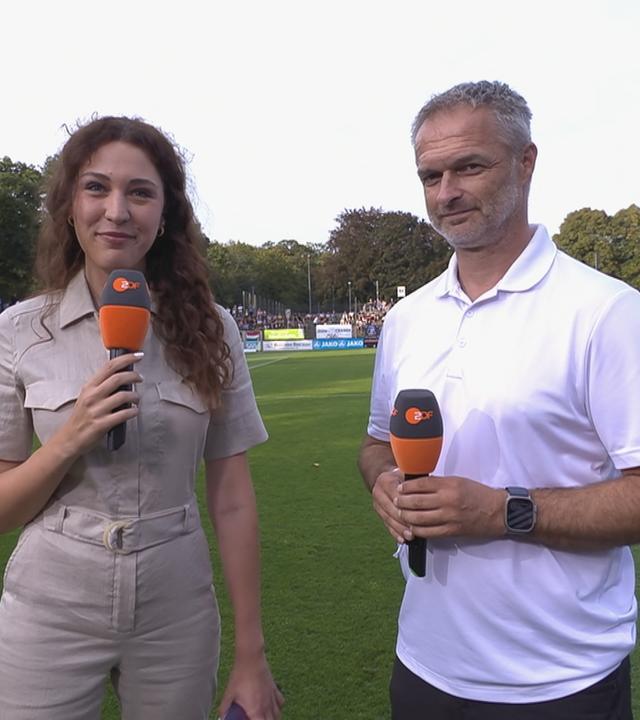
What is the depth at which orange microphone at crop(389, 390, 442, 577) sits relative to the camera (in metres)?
1.79

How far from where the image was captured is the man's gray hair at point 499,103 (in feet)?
6.59

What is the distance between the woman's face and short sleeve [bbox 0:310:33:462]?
1.08ft

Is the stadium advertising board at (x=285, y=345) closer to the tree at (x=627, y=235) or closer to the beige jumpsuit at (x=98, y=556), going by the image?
the tree at (x=627, y=235)

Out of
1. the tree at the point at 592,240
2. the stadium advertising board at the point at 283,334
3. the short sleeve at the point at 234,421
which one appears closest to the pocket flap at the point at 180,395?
the short sleeve at the point at 234,421

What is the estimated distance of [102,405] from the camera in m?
1.77

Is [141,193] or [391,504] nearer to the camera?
[391,504]

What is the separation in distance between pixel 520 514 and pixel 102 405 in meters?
A: 1.05

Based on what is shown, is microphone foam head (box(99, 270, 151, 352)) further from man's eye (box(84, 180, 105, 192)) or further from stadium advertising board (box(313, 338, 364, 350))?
stadium advertising board (box(313, 338, 364, 350))

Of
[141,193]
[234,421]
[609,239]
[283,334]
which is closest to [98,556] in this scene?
[234,421]

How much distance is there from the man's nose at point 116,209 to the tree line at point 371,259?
5981 cm

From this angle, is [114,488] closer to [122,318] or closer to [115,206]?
[122,318]

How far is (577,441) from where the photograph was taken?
1.92 metres

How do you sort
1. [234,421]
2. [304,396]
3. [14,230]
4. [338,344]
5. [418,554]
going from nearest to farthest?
[418,554], [234,421], [304,396], [14,230], [338,344]

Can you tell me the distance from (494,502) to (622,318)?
1.79 ft
